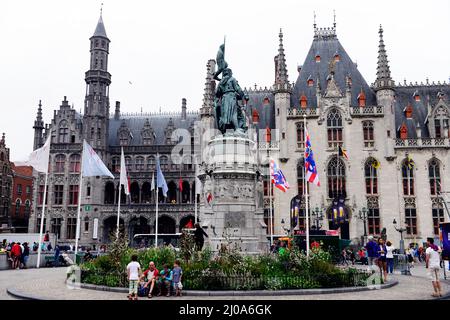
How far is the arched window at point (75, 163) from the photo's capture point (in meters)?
53.6

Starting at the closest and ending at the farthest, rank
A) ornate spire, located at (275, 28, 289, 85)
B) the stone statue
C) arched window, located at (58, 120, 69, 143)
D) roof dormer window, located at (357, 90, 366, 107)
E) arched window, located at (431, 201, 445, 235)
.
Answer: the stone statue
arched window, located at (431, 201, 445, 235)
roof dormer window, located at (357, 90, 366, 107)
ornate spire, located at (275, 28, 289, 85)
arched window, located at (58, 120, 69, 143)

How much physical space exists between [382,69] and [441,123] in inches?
355

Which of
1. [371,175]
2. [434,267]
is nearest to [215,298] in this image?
[434,267]

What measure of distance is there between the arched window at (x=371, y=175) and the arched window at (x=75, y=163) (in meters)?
36.9

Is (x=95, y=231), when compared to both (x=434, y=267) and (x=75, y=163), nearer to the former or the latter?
(x=75, y=163)

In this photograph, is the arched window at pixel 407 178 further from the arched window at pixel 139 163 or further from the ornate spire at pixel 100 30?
the ornate spire at pixel 100 30

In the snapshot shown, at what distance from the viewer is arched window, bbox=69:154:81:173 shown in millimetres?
53625

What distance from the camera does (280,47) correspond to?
46531 millimetres

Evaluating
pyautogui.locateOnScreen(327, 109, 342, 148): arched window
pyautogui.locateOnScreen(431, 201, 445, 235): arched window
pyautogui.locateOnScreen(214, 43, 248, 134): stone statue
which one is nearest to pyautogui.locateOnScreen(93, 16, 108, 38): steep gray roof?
pyautogui.locateOnScreen(327, 109, 342, 148): arched window

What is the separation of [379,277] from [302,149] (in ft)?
96.6

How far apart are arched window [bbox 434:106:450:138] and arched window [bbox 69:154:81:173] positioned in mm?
44922

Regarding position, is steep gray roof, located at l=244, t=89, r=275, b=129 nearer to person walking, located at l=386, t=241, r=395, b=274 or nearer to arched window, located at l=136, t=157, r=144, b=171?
arched window, located at l=136, t=157, r=144, b=171
